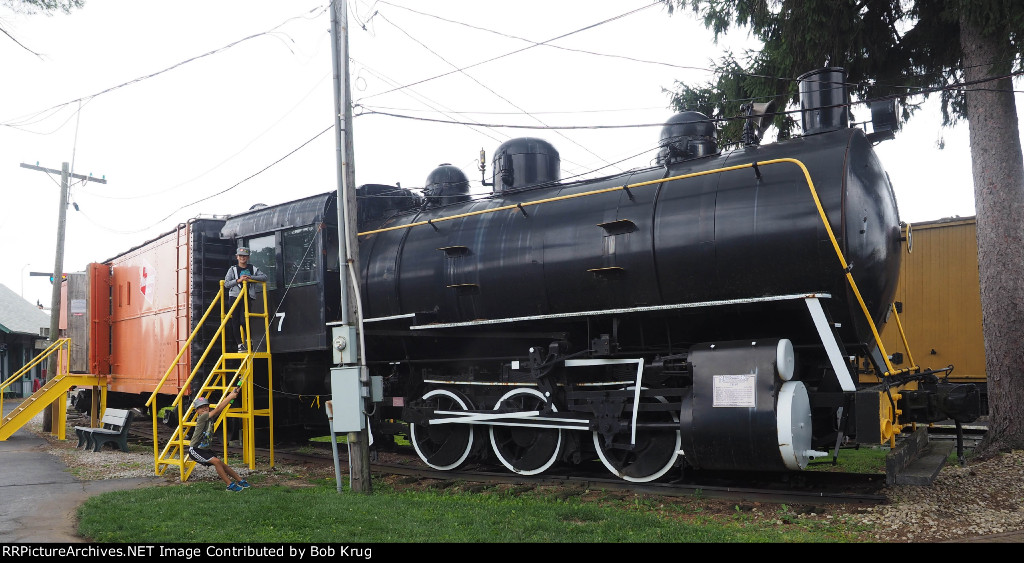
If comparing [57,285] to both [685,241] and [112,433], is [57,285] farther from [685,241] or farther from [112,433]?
[685,241]

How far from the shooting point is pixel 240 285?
11.2 meters

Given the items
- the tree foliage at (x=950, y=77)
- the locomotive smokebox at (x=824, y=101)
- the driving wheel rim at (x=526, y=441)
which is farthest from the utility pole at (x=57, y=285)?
the locomotive smokebox at (x=824, y=101)

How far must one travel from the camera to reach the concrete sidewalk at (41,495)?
663 centimetres

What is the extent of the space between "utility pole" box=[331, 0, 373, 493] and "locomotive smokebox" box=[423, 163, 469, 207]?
7.37 feet

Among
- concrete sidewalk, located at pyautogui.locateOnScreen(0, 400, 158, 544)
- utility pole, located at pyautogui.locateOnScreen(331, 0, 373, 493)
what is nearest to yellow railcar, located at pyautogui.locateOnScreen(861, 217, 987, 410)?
utility pole, located at pyautogui.locateOnScreen(331, 0, 373, 493)

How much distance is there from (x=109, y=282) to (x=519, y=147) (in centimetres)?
1124

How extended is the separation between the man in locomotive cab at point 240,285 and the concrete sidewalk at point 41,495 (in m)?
2.57

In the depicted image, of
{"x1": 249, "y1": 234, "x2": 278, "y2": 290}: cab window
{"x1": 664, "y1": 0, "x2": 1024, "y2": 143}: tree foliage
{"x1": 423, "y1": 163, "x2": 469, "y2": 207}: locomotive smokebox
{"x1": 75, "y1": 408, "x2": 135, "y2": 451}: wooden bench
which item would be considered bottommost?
{"x1": 75, "y1": 408, "x2": 135, "y2": 451}: wooden bench

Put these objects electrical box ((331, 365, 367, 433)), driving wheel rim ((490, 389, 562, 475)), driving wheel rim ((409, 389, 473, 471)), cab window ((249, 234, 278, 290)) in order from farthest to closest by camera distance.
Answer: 1. cab window ((249, 234, 278, 290))
2. driving wheel rim ((409, 389, 473, 471))
3. driving wheel rim ((490, 389, 562, 475))
4. electrical box ((331, 365, 367, 433))

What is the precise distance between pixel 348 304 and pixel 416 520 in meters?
3.12

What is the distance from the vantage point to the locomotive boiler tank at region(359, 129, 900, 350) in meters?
7.14

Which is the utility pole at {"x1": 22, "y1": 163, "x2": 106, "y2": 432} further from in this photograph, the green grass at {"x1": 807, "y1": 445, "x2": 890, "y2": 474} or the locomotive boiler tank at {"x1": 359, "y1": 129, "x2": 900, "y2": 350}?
the green grass at {"x1": 807, "y1": 445, "x2": 890, "y2": 474}

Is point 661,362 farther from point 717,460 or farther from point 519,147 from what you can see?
point 519,147

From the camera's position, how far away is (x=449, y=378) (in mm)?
10039
